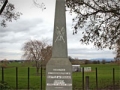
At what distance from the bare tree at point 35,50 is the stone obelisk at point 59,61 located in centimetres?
2671

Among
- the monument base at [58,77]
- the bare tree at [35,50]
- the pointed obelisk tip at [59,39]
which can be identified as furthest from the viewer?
the bare tree at [35,50]

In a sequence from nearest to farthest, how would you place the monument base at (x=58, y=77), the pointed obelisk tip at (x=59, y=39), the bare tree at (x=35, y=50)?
the monument base at (x=58, y=77) → the pointed obelisk tip at (x=59, y=39) → the bare tree at (x=35, y=50)

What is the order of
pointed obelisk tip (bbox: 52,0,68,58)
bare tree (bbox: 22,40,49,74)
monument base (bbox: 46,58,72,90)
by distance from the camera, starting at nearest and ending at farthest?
monument base (bbox: 46,58,72,90) → pointed obelisk tip (bbox: 52,0,68,58) → bare tree (bbox: 22,40,49,74)

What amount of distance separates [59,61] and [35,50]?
29749 millimetres

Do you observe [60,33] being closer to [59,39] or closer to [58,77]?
[59,39]

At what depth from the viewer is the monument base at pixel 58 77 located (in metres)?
11.6

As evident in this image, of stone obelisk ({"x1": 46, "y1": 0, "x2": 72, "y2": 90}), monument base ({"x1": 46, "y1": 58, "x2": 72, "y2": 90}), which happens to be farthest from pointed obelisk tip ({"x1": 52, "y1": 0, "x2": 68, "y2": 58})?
monument base ({"x1": 46, "y1": 58, "x2": 72, "y2": 90})

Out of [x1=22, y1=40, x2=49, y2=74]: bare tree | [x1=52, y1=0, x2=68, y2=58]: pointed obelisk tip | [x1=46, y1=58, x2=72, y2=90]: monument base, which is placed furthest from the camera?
[x1=22, y1=40, x2=49, y2=74]: bare tree

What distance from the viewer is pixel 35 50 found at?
41.4 m

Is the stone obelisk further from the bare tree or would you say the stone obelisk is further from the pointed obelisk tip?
the bare tree

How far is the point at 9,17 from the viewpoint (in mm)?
19625

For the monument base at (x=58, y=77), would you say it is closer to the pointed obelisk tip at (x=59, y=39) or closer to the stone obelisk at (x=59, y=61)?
the stone obelisk at (x=59, y=61)

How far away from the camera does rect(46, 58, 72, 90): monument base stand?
1160 centimetres

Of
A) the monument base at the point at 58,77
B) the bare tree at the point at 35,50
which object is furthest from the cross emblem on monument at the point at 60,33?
the bare tree at the point at 35,50
